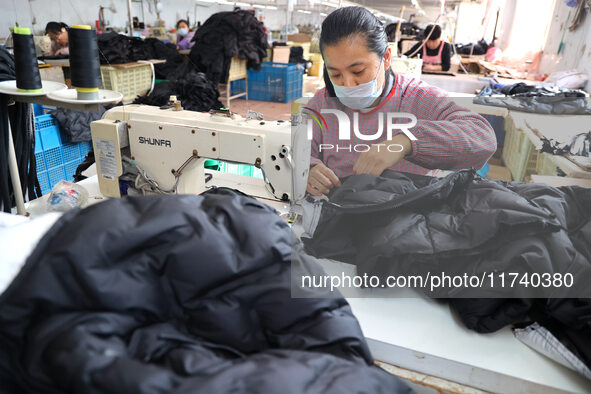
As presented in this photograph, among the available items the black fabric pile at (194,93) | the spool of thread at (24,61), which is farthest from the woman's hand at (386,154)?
the black fabric pile at (194,93)

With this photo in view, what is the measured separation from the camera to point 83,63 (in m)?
1.21

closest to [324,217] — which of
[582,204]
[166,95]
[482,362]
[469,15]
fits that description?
[482,362]

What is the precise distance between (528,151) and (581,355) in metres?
0.49

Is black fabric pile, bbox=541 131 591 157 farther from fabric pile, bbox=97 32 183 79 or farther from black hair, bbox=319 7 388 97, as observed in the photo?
fabric pile, bbox=97 32 183 79

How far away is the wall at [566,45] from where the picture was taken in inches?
134

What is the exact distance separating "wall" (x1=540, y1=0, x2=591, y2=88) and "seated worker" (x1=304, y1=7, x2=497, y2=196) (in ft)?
9.38

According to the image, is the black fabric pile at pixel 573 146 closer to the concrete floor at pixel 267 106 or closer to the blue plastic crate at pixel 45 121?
the blue plastic crate at pixel 45 121

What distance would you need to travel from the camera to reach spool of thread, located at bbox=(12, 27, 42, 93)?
1158mm

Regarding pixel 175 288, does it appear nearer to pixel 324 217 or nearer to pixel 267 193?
pixel 324 217

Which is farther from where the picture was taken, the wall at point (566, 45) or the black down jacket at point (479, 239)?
the wall at point (566, 45)

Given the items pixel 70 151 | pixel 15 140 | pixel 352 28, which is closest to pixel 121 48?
pixel 70 151

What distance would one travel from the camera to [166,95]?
3238 mm

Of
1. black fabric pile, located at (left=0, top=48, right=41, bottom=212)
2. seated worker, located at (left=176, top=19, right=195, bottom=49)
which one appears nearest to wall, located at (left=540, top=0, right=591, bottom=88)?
black fabric pile, located at (left=0, top=48, right=41, bottom=212)

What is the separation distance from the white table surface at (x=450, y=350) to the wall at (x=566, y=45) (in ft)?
10.3
